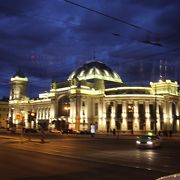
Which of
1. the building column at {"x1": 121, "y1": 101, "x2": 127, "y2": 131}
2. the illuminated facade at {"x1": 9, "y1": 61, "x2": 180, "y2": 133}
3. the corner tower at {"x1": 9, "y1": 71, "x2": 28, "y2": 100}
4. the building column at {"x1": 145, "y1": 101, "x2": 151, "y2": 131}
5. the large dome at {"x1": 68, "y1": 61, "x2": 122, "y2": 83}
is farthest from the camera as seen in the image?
the corner tower at {"x1": 9, "y1": 71, "x2": 28, "y2": 100}

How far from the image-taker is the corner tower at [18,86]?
524 feet

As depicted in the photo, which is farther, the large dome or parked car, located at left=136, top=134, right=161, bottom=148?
the large dome

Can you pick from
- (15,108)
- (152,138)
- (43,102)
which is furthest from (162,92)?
(152,138)

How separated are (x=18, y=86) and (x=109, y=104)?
56.1 m

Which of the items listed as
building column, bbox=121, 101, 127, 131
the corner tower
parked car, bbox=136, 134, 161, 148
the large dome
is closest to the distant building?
the corner tower

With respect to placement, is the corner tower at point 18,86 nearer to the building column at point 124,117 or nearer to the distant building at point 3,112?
the distant building at point 3,112

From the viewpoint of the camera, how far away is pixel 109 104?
12175 centimetres

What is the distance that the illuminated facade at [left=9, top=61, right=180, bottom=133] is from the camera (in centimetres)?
11675

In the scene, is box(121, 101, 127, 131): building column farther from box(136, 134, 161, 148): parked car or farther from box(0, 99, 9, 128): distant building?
box(136, 134, 161, 148): parked car

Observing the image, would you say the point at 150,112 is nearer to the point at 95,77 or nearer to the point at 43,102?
the point at 95,77

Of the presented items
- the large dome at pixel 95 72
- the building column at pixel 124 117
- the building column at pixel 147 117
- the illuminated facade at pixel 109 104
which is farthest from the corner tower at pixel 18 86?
the building column at pixel 147 117

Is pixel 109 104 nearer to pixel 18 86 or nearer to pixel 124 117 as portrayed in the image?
pixel 124 117

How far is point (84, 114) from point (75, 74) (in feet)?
74.5

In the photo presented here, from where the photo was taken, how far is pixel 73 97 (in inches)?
4781
